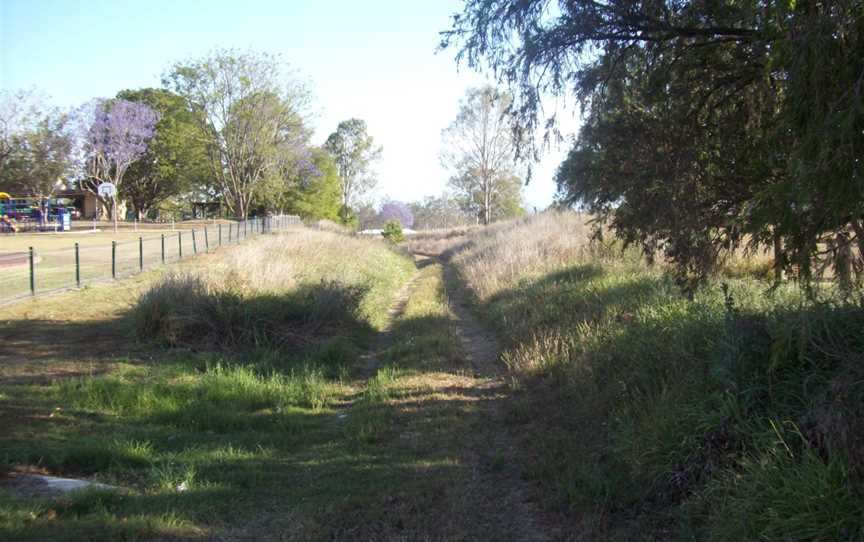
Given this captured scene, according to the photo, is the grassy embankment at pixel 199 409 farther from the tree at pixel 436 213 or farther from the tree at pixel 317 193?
the tree at pixel 436 213

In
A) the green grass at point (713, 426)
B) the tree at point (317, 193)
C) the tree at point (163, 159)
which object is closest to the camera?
the green grass at point (713, 426)

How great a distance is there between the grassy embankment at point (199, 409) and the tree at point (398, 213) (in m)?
75.4

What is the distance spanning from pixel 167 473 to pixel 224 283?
21.6ft

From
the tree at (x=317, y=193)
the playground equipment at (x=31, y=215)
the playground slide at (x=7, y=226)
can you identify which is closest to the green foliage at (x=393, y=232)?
the tree at (x=317, y=193)

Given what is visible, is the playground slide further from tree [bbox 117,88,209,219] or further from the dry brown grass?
the dry brown grass

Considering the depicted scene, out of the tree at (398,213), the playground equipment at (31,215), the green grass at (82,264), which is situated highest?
the tree at (398,213)

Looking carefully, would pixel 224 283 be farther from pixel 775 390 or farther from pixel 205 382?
pixel 775 390

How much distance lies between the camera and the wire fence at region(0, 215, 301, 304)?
1487 cm

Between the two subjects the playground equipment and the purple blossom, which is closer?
the playground equipment

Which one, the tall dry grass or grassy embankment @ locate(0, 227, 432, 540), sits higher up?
the tall dry grass

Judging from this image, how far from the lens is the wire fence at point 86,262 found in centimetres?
1487

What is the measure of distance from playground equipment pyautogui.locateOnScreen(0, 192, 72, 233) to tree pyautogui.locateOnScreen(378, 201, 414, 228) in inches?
1632

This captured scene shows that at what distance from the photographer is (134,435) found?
252 inches

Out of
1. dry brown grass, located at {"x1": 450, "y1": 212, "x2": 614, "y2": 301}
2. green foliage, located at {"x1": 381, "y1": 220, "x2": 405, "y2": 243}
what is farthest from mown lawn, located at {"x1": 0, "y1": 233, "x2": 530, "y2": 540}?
green foliage, located at {"x1": 381, "y1": 220, "x2": 405, "y2": 243}
